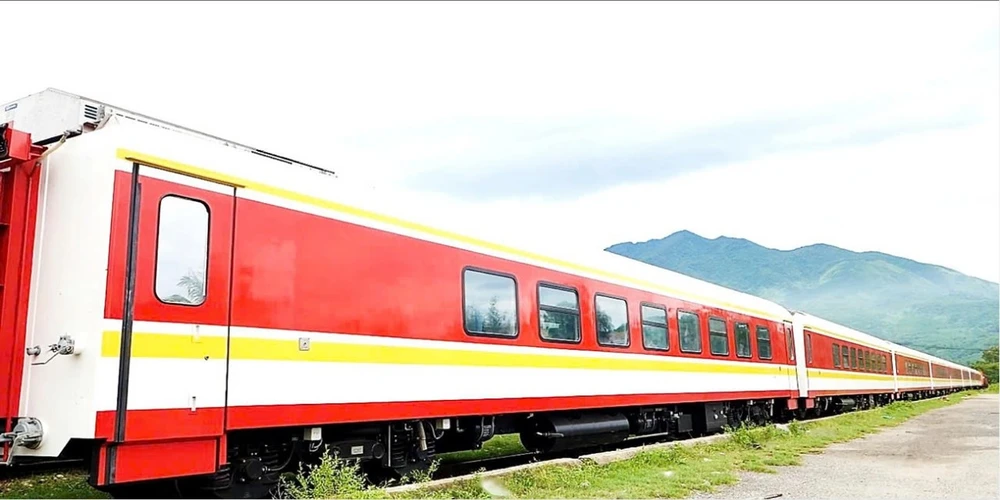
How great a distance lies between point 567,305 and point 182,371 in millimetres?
5893

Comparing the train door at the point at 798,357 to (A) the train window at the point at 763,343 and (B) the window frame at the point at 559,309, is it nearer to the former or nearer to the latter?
(A) the train window at the point at 763,343

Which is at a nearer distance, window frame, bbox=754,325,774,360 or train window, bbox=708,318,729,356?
train window, bbox=708,318,729,356

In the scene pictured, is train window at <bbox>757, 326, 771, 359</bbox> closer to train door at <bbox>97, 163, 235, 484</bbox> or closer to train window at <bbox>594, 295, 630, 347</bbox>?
train window at <bbox>594, 295, 630, 347</bbox>

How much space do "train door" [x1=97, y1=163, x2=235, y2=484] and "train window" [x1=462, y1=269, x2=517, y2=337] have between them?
3.19 meters

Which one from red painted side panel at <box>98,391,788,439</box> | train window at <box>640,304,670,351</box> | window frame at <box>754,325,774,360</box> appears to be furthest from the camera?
window frame at <box>754,325,774,360</box>

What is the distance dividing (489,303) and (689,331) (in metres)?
6.21

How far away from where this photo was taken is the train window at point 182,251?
19.7 ft

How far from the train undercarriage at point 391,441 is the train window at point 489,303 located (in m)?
1.09

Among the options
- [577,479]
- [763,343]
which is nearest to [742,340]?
[763,343]

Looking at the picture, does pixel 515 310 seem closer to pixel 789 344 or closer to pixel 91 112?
pixel 91 112

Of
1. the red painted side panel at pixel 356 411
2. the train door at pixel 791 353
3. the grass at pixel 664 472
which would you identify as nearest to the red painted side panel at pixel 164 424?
the red painted side panel at pixel 356 411

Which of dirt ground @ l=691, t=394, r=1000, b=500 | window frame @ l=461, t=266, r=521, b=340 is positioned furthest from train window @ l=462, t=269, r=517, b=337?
Answer: dirt ground @ l=691, t=394, r=1000, b=500

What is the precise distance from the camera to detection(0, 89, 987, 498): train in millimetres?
5688

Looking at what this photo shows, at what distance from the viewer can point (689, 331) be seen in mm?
14344
